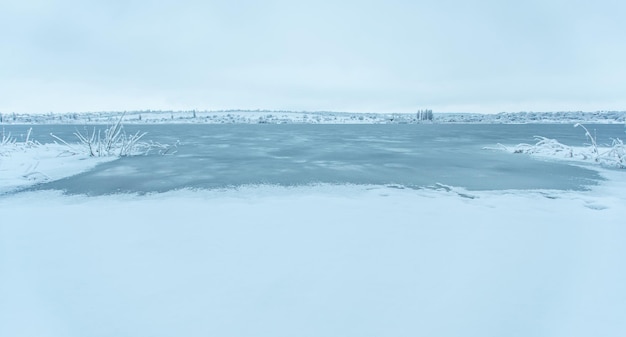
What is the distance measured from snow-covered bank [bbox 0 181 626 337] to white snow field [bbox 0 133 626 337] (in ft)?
0.05

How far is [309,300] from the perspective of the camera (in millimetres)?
2855

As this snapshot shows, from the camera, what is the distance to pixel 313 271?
11.0 ft

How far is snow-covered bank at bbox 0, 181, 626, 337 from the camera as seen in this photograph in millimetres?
2600

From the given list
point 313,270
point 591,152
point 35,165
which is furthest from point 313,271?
point 591,152

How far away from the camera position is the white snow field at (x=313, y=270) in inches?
102

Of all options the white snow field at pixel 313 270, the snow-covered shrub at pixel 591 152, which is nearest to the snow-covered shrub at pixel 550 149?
the snow-covered shrub at pixel 591 152

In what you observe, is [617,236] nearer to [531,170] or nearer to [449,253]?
[449,253]

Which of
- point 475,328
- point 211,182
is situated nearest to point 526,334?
point 475,328

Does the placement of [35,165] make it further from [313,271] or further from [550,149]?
[550,149]

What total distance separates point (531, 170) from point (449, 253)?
8955 millimetres

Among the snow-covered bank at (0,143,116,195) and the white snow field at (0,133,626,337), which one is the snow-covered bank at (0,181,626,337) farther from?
the snow-covered bank at (0,143,116,195)

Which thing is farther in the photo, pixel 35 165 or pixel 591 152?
pixel 591 152

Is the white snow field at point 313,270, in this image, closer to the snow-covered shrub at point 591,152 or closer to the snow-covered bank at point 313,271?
the snow-covered bank at point 313,271

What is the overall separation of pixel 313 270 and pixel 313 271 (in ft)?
0.06
